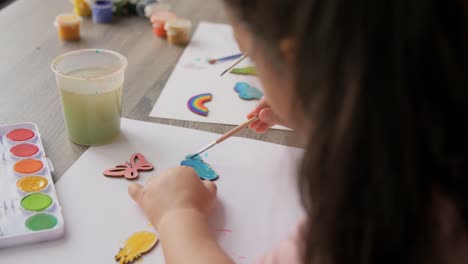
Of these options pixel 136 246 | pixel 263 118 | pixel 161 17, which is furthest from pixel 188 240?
pixel 161 17

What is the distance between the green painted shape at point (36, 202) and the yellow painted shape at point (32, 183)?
0.02 metres

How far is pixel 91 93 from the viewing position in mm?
814

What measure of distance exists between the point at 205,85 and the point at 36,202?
417mm

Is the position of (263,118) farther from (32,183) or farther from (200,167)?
(32,183)

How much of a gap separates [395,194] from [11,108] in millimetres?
680

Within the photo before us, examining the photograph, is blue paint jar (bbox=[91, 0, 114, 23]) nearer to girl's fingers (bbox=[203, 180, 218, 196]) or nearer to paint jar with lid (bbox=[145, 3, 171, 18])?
paint jar with lid (bbox=[145, 3, 171, 18])

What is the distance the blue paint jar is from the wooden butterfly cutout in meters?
0.48

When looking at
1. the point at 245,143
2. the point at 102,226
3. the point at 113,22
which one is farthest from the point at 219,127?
the point at 113,22

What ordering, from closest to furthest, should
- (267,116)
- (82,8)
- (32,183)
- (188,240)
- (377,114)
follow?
(377,114) < (188,240) < (32,183) < (267,116) < (82,8)

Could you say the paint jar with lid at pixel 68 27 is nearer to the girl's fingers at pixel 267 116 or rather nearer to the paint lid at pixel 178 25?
the paint lid at pixel 178 25

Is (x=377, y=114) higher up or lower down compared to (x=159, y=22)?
higher up

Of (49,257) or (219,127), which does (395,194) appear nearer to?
(49,257)

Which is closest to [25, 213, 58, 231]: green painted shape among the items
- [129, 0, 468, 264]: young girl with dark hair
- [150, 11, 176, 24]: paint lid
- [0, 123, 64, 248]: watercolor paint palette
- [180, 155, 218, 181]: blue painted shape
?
[0, 123, 64, 248]: watercolor paint palette

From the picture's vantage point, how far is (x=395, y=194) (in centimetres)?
43
